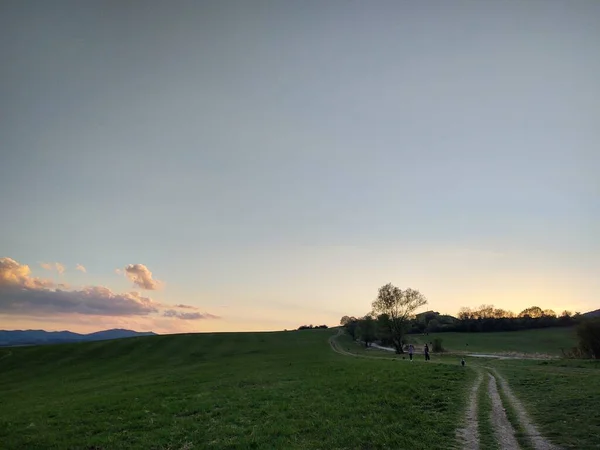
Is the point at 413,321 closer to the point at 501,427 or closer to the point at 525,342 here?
the point at 525,342

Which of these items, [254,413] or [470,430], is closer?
[470,430]

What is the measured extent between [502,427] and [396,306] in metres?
78.4

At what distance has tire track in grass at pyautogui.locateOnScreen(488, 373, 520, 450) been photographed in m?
15.3

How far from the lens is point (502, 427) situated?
698 inches

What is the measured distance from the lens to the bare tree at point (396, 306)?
302 ft

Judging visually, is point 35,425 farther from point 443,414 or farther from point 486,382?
point 486,382

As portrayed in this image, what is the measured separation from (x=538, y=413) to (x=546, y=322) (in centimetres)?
16887

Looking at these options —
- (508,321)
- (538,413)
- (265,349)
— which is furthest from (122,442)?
(508,321)

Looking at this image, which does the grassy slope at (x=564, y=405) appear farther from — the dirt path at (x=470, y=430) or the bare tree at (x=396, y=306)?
the bare tree at (x=396, y=306)

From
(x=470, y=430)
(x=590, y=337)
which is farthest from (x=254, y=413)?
(x=590, y=337)

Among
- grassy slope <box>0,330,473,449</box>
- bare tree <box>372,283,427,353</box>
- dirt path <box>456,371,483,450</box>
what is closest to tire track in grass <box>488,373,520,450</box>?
dirt path <box>456,371,483,450</box>

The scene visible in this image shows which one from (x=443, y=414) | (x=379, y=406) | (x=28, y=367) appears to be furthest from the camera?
(x=28, y=367)

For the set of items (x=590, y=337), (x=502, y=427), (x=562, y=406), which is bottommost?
(x=502, y=427)

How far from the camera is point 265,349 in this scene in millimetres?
90688
